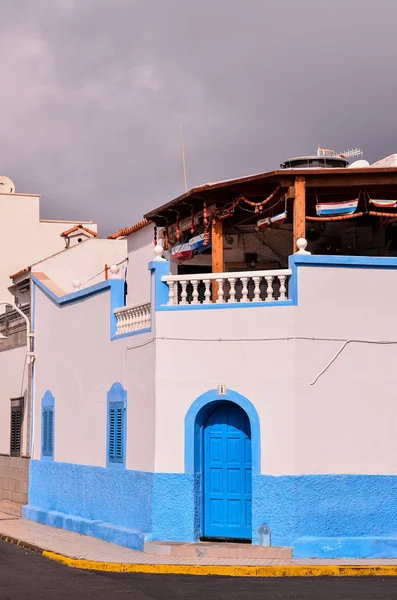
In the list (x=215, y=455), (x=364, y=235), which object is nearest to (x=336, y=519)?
(x=215, y=455)

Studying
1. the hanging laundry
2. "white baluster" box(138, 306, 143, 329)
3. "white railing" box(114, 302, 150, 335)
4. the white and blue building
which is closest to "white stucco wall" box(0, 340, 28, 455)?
"white railing" box(114, 302, 150, 335)

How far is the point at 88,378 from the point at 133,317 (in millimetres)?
2302

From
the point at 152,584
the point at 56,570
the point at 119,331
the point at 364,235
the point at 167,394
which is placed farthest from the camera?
the point at 364,235

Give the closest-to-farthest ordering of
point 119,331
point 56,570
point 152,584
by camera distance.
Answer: point 152,584 < point 56,570 < point 119,331

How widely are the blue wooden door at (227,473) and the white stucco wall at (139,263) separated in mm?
7506

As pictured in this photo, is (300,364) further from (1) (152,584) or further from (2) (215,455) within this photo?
(1) (152,584)

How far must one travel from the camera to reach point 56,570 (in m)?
14.0

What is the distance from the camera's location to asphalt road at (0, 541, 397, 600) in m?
11.5

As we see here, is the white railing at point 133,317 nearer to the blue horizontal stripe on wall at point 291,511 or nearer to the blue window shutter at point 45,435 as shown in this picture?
the blue horizontal stripe on wall at point 291,511

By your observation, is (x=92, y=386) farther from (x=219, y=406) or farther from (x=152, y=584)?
(x=152, y=584)

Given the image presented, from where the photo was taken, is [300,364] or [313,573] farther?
[300,364]

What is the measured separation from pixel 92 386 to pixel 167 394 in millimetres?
3304

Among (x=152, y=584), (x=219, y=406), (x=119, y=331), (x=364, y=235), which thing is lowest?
(x=152, y=584)

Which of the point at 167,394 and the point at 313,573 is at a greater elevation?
the point at 167,394
